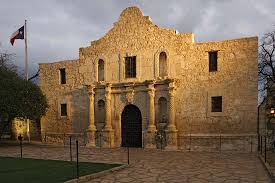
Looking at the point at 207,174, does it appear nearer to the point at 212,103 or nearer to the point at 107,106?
the point at 212,103

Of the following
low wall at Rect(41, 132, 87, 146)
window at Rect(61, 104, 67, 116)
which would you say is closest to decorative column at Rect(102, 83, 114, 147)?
low wall at Rect(41, 132, 87, 146)

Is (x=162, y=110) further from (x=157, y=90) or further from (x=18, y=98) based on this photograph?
(x=18, y=98)

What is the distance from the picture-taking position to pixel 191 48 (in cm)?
1994

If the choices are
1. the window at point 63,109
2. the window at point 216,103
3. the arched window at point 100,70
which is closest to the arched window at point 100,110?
the arched window at point 100,70

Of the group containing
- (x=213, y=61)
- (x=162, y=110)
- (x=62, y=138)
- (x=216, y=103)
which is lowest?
(x=62, y=138)

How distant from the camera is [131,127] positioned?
71.3ft

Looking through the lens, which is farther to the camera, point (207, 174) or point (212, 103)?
point (212, 103)

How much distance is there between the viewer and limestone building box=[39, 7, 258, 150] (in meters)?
18.7

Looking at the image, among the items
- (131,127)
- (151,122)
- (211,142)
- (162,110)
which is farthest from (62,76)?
(211,142)

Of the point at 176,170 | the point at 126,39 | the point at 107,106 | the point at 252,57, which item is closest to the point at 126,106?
the point at 107,106

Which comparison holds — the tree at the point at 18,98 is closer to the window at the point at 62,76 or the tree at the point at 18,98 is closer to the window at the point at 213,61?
the window at the point at 62,76

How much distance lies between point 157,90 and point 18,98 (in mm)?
9180

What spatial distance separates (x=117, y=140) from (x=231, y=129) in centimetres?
753

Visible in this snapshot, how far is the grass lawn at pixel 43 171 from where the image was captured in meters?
9.92
